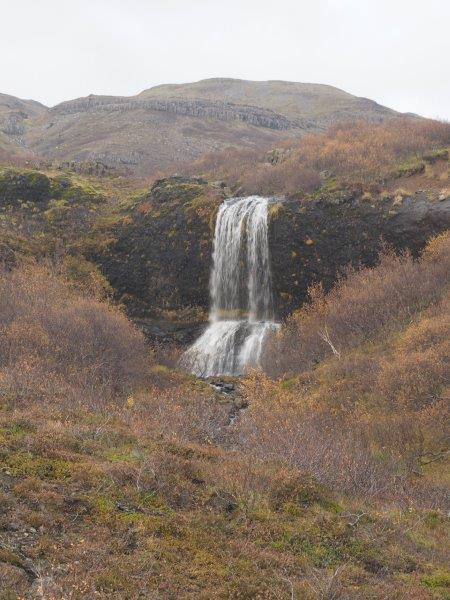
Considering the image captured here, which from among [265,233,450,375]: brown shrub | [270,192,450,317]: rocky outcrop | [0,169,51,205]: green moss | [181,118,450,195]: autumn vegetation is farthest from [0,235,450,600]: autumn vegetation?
[0,169,51,205]: green moss

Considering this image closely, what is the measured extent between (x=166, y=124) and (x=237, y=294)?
189 ft

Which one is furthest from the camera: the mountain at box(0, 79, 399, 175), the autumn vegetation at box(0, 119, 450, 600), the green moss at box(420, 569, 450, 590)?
the mountain at box(0, 79, 399, 175)

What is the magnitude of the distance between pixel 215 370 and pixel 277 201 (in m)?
10.9

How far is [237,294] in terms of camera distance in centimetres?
3066

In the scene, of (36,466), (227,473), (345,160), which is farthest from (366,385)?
(345,160)

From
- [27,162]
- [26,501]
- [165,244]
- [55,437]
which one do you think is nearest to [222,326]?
[165,244]

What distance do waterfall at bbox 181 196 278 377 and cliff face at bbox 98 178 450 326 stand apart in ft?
2.09

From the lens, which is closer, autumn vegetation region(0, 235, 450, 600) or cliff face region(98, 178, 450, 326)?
autumn vegetation region(0, 235, 450, 600)

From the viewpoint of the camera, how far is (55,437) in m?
9.61

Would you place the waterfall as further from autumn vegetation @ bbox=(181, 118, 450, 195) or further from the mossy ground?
the mossy ground

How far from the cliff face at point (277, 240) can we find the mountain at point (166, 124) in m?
23.7

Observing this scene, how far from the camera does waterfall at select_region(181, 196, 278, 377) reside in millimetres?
27781

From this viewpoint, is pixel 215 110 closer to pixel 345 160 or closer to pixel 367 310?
pixel 345 160

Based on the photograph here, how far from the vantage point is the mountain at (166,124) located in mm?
70312
